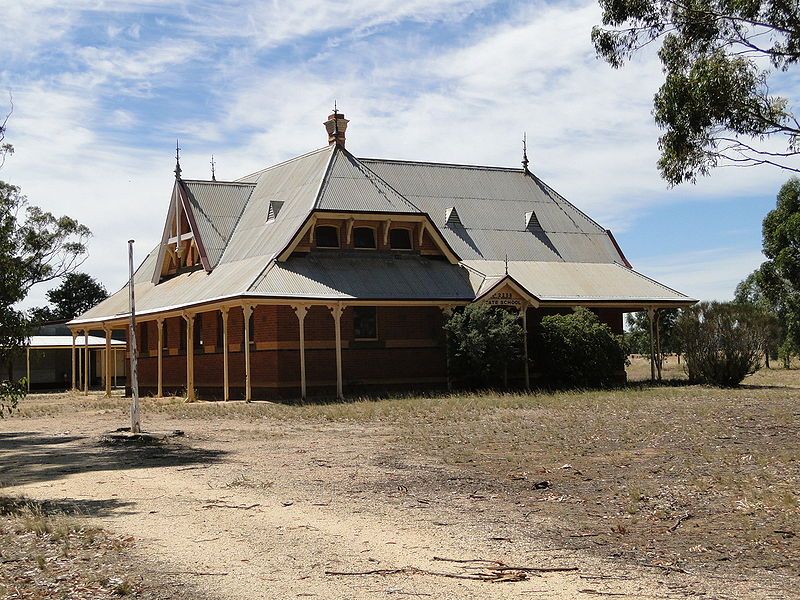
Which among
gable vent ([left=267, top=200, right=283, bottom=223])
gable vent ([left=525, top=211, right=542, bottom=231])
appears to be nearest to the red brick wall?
gable vent ([left=267, top=200, right=283, bottom=223])

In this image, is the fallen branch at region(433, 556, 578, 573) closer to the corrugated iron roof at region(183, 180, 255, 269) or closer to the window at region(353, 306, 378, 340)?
the window at region(353, 306, 378, 340)

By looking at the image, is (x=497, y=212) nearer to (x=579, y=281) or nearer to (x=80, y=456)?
(x=579, y=281)

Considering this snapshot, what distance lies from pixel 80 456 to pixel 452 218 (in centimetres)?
2356

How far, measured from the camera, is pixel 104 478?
14.7 m

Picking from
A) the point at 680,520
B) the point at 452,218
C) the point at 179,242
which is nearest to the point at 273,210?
the point at 179,242

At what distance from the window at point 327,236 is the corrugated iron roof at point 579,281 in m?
4.92

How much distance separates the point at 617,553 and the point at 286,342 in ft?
79.6

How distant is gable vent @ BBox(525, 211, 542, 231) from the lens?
40.8 meters

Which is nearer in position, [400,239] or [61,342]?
[400,239]

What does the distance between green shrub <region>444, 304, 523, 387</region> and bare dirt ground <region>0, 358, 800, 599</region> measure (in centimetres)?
965

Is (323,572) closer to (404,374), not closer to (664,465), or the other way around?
(664,465)

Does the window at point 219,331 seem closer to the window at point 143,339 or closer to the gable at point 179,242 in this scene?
the gable at point 179,242

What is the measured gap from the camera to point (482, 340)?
3234cm

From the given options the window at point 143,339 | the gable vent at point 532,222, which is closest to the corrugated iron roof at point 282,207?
the window at point 143,339
